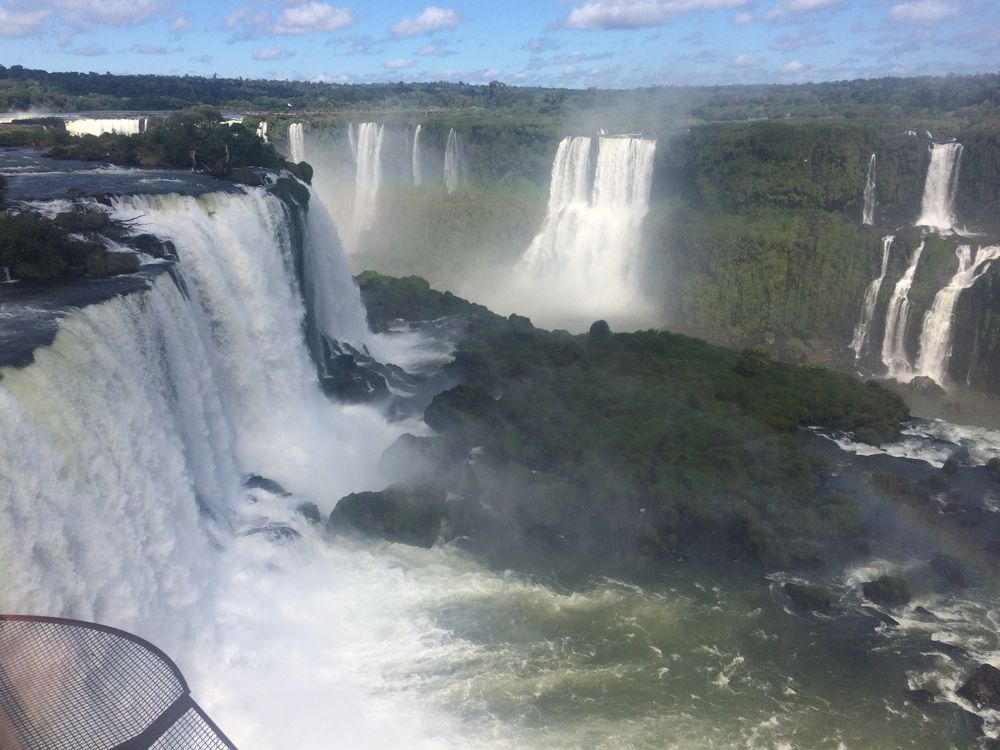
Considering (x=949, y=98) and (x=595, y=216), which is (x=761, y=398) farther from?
(x=949, y=98)

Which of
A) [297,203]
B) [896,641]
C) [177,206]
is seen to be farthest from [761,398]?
[177,206]

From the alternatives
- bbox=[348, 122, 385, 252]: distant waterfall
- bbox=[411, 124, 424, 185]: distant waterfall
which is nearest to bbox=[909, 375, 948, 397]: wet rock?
bbox=[411, 124, 424, 185]: distant waterfall

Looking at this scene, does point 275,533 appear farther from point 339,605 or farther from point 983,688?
point 983,688

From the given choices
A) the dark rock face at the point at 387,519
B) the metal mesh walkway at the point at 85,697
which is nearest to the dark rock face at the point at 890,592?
the dark rock face at the point at 387,519

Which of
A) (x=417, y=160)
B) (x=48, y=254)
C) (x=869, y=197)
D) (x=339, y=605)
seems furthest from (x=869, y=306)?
(x=417, y=160)

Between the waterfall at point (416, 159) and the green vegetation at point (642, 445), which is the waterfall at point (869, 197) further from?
the waterfall at point (416, 159)

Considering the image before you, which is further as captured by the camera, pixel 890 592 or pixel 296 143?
pixel 296 143

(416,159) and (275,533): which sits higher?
(416,159)

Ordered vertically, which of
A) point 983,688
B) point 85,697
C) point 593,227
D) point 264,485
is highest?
point 593,227
